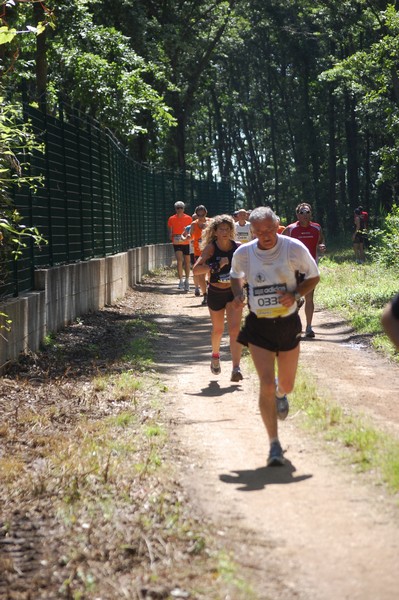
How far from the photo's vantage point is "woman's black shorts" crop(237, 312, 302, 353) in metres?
8.22

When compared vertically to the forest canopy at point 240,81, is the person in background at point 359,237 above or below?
below

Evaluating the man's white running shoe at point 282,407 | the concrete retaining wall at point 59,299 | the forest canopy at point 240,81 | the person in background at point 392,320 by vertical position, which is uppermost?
the forest canopy at point 240,81

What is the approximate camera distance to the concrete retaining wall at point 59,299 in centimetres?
1212

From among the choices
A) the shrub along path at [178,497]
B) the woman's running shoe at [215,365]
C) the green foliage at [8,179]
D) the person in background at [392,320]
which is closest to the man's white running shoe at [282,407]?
the shrub along path at [178,497]

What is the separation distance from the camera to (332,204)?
5606 cm

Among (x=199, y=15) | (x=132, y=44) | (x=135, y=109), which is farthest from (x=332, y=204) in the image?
(x=135, y=109)

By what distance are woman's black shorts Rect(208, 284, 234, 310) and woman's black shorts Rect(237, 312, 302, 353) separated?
13.1 ft

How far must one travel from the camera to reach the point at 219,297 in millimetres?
12352

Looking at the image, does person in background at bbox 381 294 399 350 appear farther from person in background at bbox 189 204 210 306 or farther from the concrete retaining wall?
person in background at bbox 189 204 210 306

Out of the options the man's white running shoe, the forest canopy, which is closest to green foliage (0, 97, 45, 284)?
the forest canopy

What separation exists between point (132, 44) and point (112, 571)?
28902 millimetres

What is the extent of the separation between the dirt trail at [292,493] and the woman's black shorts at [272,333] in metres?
0.77

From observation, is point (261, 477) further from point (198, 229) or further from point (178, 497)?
point (198, 229)

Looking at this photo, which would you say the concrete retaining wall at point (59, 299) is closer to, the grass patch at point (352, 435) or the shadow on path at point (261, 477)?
the grass patch at point (352, 435)
